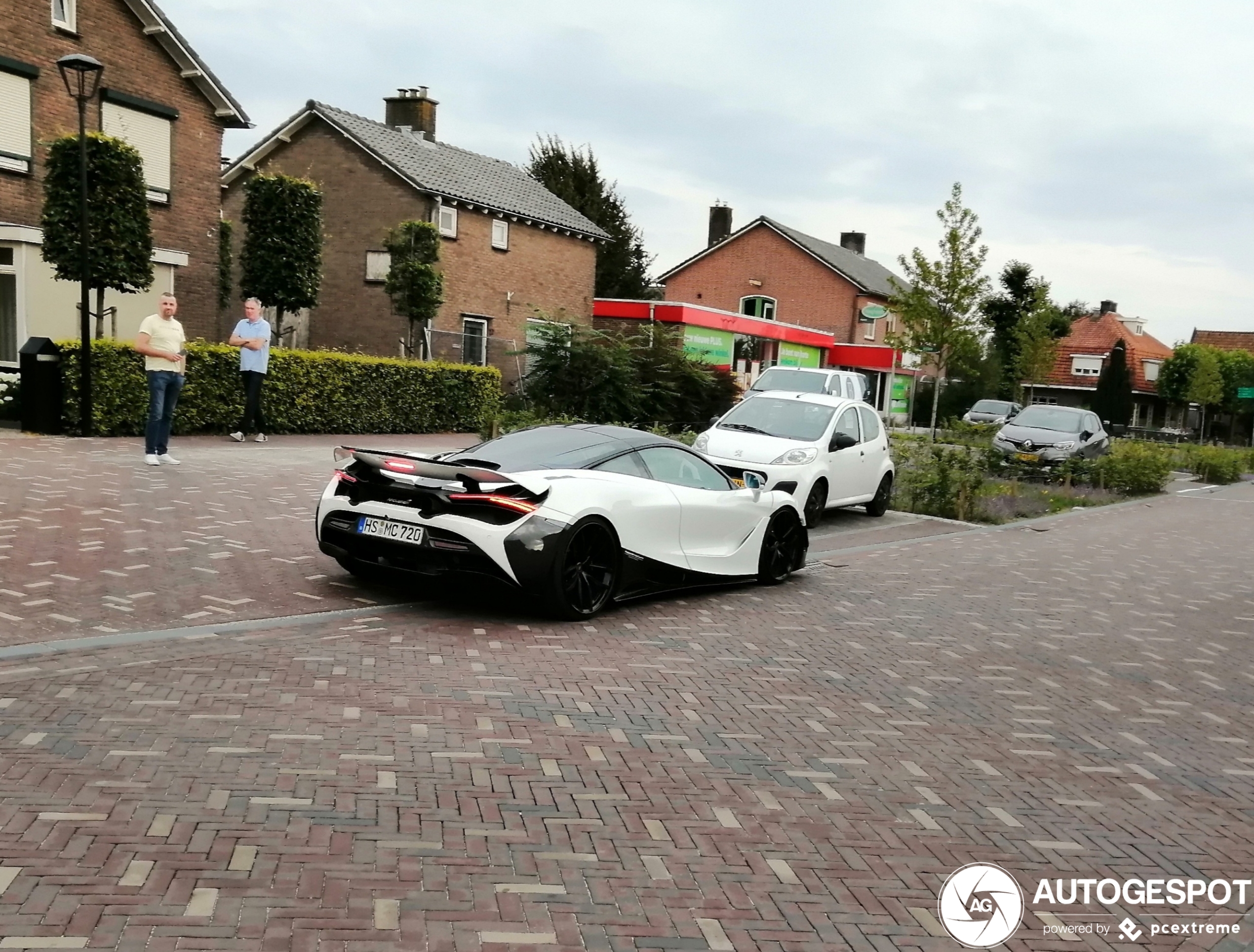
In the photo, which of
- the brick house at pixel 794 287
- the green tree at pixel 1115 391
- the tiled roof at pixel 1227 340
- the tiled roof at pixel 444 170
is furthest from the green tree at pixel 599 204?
the tiled roof at pixel 1227 340

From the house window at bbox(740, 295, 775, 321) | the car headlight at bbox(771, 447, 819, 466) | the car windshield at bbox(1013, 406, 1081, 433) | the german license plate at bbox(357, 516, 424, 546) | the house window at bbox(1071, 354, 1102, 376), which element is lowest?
the german license plate at bbox(357, 516, 424, 546)

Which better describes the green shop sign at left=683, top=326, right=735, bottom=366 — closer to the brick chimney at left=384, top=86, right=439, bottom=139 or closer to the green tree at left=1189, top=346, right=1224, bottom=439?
the brick chimney at left=384, top=86, right=439, bottom=139

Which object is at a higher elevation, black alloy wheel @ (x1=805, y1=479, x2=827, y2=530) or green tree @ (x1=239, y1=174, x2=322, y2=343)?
green tree @ (x1=239, y1=174, x2=322, y2=343)

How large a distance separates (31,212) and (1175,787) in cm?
2190

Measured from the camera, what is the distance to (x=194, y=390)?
17297mm

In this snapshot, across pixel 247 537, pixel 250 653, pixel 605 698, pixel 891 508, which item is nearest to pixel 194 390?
pixel 247 537

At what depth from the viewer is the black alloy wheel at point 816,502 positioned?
1350 cm

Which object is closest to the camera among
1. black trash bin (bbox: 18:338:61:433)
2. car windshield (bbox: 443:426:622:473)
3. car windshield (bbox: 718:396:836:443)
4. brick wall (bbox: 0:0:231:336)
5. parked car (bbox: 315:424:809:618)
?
parked car (bbox: 315:424:809:618)

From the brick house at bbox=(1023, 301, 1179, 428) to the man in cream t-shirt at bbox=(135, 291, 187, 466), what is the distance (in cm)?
5999

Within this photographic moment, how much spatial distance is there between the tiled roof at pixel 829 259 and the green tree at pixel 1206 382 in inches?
727

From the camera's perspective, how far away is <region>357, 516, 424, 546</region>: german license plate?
741 cm

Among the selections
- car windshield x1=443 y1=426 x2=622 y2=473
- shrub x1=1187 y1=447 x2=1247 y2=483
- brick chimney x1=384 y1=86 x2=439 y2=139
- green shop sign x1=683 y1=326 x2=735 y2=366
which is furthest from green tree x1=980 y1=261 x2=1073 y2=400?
car windshield x1=443 y1=426 x2=622 y2=473

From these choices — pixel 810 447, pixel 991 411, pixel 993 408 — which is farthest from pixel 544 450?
pixel 993 408

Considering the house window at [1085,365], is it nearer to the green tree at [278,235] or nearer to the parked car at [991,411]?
the parked car at [991,411]
